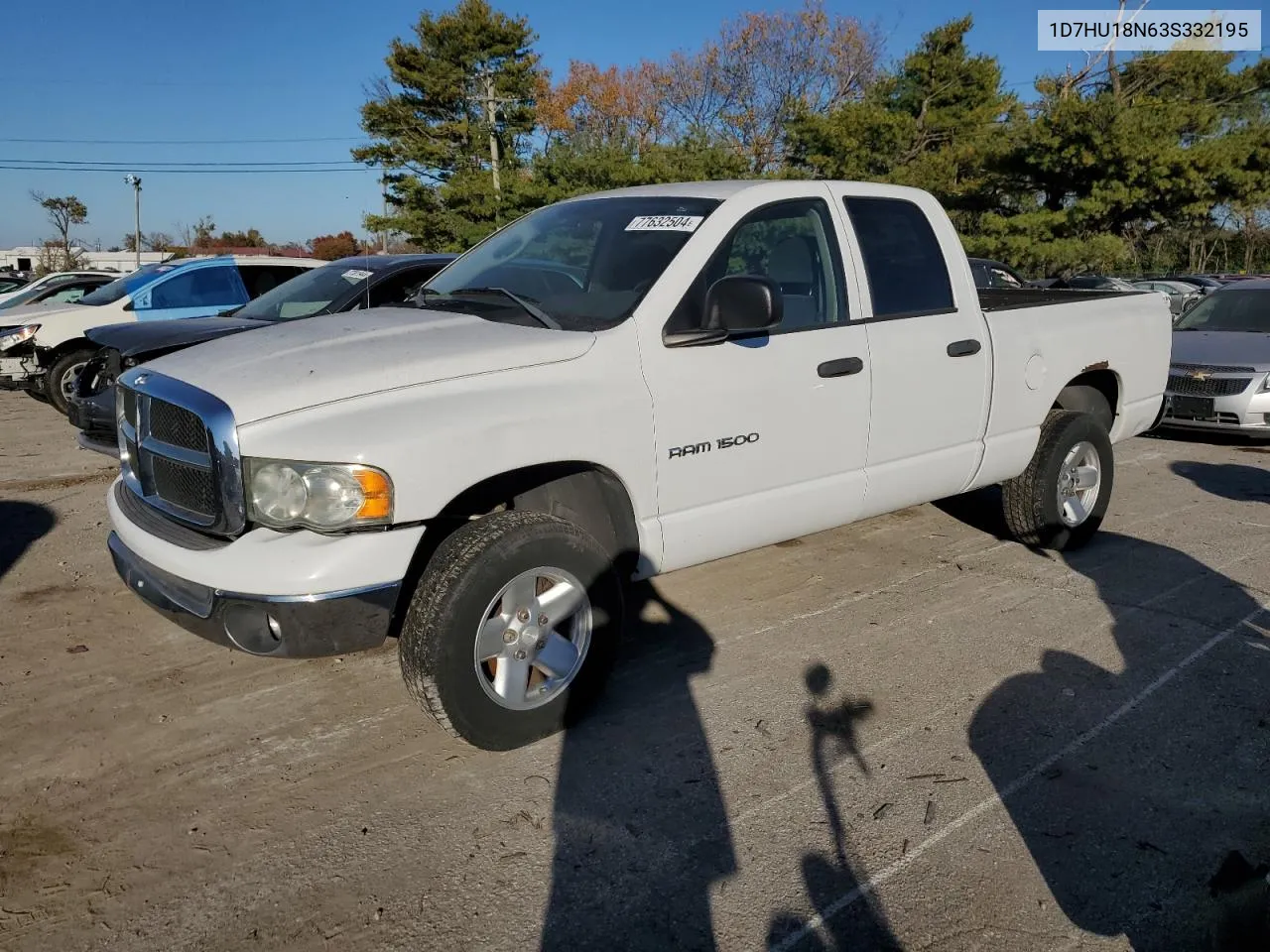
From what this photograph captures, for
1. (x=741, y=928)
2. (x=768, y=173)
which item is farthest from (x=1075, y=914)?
(x=768, y=173)

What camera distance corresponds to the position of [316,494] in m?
2.77

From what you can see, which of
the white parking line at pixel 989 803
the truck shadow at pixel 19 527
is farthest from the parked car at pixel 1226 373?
the truck shadow at pixel 19 527

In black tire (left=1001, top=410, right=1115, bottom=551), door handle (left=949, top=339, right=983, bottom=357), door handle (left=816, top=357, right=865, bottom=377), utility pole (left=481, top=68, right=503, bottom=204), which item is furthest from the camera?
utility pole (left=481, top=68, right=503, bottom=204)

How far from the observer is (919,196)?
15.7 feet

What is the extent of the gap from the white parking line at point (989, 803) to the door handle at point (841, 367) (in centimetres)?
169

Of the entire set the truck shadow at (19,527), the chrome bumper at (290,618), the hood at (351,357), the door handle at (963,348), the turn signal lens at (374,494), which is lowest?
the truck shadow at (19,527)

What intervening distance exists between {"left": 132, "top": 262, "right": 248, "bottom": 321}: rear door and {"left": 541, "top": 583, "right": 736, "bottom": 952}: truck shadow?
26.9 ft

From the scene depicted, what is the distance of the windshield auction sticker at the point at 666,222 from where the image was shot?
3787 mm

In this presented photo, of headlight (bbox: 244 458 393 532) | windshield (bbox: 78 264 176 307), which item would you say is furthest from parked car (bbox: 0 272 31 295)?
headlight (bbox: 244 458 393 532)

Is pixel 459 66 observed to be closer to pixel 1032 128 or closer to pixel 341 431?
pixel 1032 128

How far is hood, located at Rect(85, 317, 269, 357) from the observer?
6.79m

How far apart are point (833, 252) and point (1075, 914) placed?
2.79 metres

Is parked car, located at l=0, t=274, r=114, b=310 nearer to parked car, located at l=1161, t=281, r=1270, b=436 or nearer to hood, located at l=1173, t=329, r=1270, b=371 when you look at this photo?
parked car, located at l=1161, t=281, r=1270, b=436

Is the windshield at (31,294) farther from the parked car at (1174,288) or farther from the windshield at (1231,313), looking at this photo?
the parked car at (1174,288)
